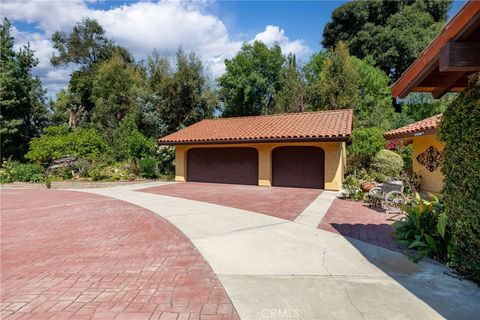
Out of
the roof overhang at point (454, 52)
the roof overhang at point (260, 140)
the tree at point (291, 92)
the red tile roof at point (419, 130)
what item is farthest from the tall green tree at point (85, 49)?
the roof overhang at point (454, 52)

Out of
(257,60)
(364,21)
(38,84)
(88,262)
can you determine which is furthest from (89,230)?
(364,21)

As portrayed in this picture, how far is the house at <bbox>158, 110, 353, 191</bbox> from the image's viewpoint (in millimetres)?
13227

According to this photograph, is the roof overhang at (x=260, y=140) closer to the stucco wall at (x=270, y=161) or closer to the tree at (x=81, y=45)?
the stucco wall at (x=270, y=161)

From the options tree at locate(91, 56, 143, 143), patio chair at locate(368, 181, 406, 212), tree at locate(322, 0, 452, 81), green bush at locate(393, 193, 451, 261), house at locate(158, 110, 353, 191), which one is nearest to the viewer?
green bush at locate(393, 193, 451, 261)

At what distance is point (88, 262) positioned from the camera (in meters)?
4.66

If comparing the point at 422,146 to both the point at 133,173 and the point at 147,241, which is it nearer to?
the point at 147,241

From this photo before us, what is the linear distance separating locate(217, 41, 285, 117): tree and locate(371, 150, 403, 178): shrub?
43.8 ft

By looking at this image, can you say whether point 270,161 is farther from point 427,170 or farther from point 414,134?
point 427,170

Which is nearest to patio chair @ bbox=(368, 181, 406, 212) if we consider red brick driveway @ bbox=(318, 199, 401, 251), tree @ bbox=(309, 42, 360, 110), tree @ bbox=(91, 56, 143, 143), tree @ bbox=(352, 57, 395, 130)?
red brick driveway @ bbox=(318, 199, 401, 251)

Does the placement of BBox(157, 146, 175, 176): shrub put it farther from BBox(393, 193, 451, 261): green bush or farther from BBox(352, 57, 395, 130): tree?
BBox(393, 193, 451, 261): green bush

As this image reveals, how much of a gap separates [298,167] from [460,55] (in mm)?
11137

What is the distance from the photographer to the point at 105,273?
13.8 ft

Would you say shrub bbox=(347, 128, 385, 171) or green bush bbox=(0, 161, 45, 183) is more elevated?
shrub bbox=(347, 128, 385, 171)

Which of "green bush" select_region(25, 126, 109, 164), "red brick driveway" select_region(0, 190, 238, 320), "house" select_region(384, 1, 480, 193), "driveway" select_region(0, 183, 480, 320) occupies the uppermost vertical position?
"house" select_region(384, 1, 480, 193)
